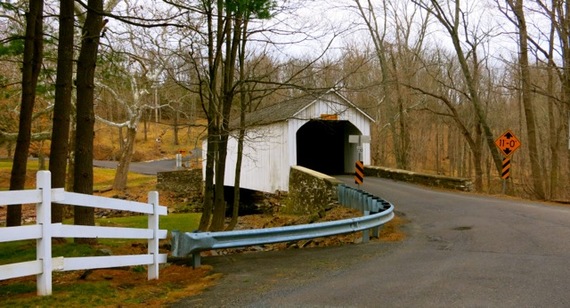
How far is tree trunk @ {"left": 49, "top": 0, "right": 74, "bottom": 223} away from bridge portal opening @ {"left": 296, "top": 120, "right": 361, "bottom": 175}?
18840mm

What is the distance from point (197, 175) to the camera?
36688mm

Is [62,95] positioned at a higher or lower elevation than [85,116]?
higher

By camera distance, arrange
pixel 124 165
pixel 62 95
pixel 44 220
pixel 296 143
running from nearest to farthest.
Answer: pixel 44 220
pixel 62 95
pixel 296 143
pixel 124 165

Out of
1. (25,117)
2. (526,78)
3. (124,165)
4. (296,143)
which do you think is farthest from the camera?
(124,165)

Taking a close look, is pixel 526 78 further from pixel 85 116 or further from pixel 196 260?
pixel 196 260

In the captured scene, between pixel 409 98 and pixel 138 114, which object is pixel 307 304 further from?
pixel 409 98

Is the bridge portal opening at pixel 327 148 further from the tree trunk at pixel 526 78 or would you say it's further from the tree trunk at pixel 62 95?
the tree trunk at pixel 62 95

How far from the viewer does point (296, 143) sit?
2842 cm

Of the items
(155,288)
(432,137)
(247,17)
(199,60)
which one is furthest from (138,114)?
(432,137)

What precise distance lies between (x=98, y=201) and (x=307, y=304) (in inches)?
96.3

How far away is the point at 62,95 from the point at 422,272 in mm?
7114

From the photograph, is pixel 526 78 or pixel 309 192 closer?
pixel 309 192

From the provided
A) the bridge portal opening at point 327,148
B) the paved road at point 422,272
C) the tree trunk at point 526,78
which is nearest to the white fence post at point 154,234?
the paved road at point 422,272

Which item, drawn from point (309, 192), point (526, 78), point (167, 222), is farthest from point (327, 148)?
point (167, 222)
